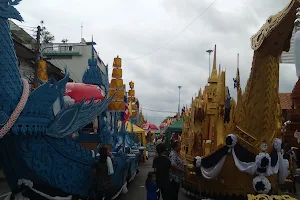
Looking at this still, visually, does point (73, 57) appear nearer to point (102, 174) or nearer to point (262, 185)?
point (102, 174)

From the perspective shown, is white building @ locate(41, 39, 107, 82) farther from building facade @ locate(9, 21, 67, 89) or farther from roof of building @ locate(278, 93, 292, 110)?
roof of building @ locate(278, 93, 292, 110)

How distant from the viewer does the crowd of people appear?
565cm

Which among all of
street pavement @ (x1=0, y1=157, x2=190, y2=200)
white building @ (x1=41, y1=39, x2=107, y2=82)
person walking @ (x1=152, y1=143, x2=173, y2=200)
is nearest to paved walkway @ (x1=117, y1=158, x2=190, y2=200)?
street pavement @ (x1=0, y1=157, x2=190, y2=200)

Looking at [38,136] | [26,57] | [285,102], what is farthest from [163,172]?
[285,102]

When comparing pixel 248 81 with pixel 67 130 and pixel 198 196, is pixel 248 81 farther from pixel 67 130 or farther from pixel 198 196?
pixel 67 130

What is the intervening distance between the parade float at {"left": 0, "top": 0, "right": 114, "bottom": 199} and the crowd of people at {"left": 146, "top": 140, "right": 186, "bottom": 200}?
1.14 metres

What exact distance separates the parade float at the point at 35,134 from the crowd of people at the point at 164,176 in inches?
45.0

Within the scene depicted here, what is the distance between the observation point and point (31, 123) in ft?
14.7

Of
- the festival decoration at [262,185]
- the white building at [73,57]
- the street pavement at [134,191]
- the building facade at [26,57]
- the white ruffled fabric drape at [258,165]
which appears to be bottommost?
the street pavement at [134,191]

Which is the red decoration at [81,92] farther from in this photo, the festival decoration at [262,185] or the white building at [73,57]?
the white building at [73,57]

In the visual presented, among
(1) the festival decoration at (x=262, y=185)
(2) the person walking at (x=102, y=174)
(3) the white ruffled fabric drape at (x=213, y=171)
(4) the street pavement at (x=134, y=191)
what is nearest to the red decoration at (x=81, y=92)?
(4) the street pavement at (x=134, y=191)

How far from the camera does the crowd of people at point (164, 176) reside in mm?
5648

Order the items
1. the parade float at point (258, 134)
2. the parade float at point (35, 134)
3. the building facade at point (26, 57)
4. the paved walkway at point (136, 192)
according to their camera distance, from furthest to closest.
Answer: the building facade at point (26, 57) < the paved walkway at point (136, 192) < the parade float at point (258, 134) < the parade float at point (35, 134)

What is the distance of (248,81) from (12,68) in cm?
433
